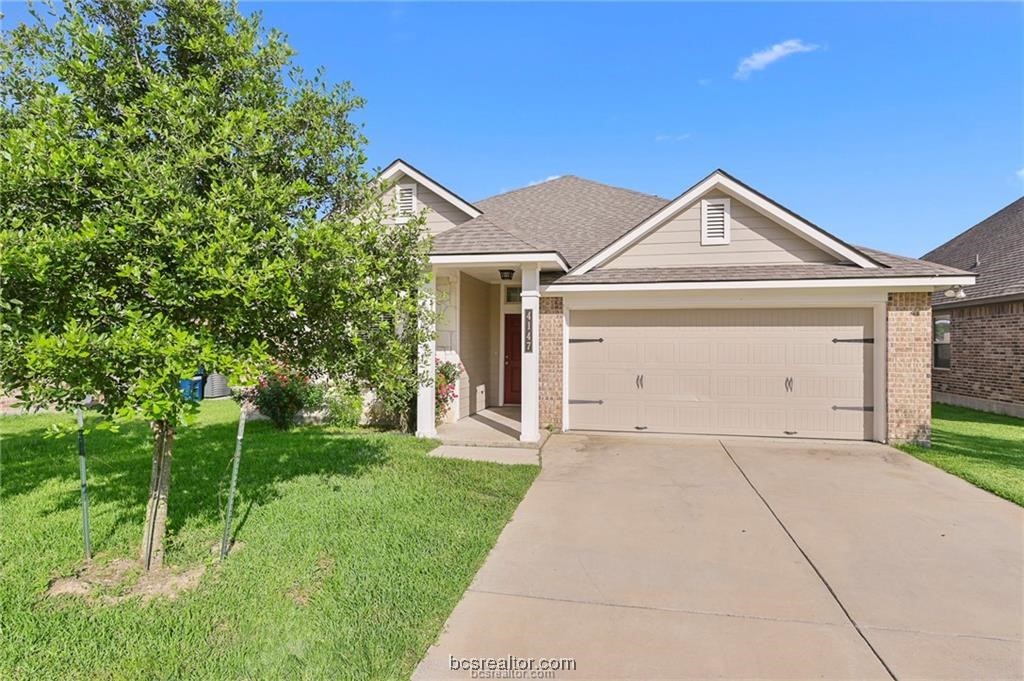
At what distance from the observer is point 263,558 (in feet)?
13.1

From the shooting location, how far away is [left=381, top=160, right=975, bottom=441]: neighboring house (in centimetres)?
850

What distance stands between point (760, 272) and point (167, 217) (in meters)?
8.84

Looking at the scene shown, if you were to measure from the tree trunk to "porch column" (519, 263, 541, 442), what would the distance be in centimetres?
553

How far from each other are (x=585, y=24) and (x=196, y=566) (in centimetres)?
1072

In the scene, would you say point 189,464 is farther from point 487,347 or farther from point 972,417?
point 972,417

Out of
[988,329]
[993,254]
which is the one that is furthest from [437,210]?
[993,254]

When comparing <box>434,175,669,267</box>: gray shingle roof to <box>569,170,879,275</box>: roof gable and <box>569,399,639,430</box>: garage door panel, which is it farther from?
<box>569,399,639,430</box>: garage door panel

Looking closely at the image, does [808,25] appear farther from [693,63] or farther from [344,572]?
[344,572]

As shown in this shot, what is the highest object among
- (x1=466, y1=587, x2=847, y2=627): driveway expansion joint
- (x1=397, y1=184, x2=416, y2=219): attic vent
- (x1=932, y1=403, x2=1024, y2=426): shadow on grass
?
(x1=397, y1=184, x2=416, y2=219): attic vent

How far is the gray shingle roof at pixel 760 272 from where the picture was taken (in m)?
8.38

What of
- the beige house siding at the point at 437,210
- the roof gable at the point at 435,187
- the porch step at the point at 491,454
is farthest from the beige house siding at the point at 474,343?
the porch step at the point at 491,454

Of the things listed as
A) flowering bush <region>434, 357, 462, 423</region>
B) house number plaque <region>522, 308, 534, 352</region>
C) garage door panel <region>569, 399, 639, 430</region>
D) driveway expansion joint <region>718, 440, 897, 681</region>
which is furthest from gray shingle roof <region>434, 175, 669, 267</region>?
driveway expansion joint <region>718, 440, 897, 681</region>

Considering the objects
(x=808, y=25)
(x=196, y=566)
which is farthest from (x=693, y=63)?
(x=196, y=566)

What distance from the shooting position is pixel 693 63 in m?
10.6
